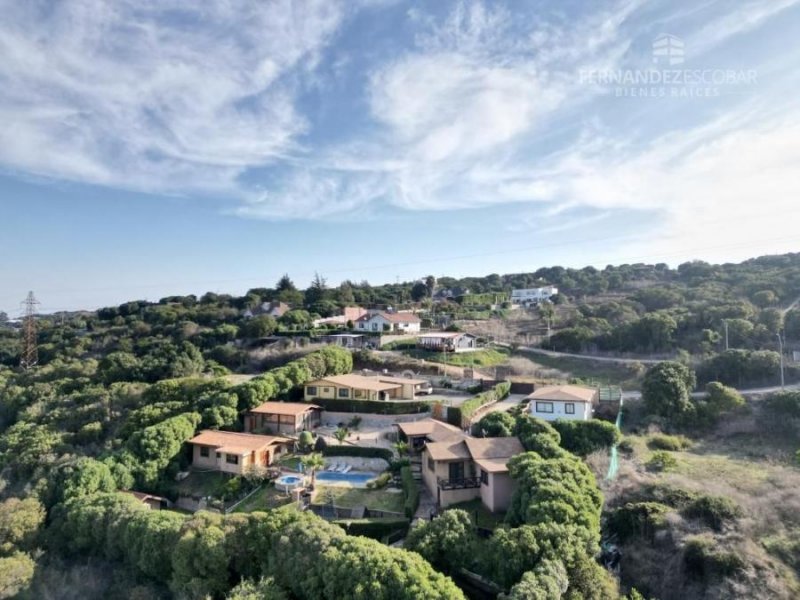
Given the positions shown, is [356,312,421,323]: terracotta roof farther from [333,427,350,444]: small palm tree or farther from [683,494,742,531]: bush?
[683,494,742,531]: bush

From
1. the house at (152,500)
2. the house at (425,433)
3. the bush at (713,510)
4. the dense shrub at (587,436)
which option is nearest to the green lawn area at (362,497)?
the house at (425,433)

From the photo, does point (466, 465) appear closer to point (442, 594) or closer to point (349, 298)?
point (442, 594)

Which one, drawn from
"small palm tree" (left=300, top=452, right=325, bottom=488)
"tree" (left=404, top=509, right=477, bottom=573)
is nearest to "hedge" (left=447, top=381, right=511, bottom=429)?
"small palm tree" (left=300, top=452, right=325, bottom=488)

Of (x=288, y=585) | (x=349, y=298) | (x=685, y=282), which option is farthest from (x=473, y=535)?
(x=685, y=282)

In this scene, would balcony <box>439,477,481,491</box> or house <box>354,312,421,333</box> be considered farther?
house <box>354,312,421,333</box>

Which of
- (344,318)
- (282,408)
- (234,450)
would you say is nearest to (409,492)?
(234,450)

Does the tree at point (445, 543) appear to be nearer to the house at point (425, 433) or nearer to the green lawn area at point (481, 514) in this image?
the green lawn area at point (481, 514)
